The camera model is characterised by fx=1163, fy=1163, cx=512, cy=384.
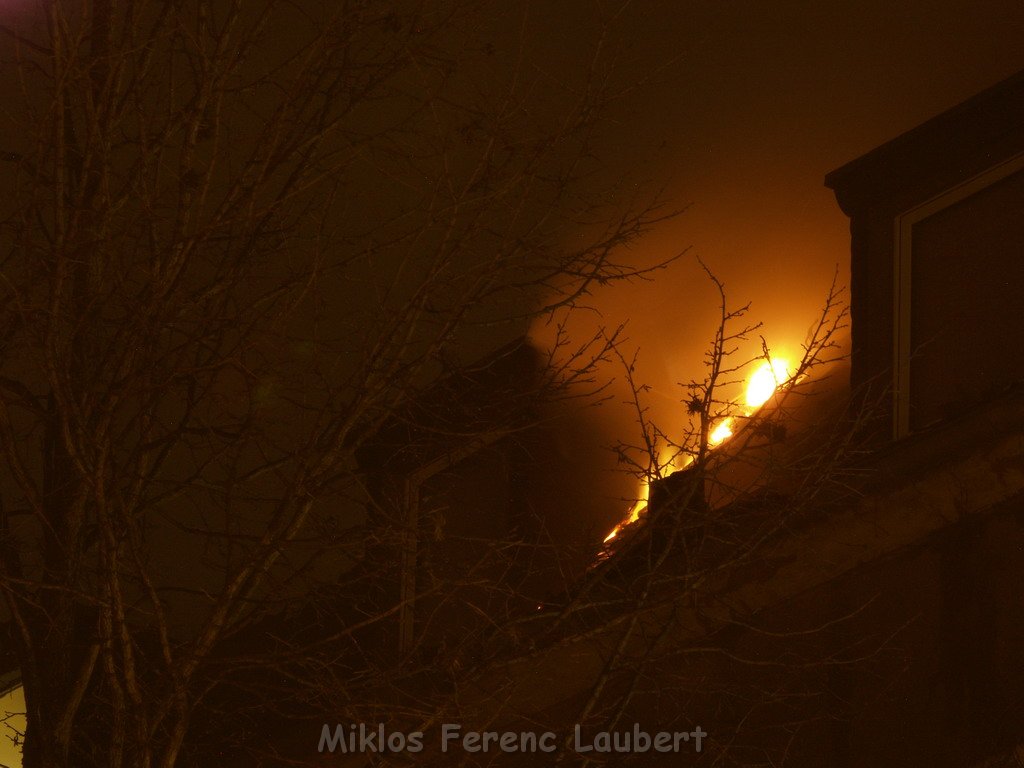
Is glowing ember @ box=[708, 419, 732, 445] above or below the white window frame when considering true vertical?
below

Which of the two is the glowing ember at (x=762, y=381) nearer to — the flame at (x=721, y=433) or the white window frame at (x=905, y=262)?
the flame at (x=721, y=433)

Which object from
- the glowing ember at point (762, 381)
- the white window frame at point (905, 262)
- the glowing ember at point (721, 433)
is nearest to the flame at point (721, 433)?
the glowing ember at point (721, 433)

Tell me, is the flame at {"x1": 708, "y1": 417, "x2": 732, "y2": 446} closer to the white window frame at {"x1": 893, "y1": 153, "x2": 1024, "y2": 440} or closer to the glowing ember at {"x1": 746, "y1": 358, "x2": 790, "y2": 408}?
the glowing ember at {"x1": 746, "y1": 358, "x2": 790, "y2": 408}

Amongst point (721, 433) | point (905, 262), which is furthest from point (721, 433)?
point (905, 262)

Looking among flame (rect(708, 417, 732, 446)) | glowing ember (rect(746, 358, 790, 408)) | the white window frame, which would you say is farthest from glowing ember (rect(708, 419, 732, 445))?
the white window frame

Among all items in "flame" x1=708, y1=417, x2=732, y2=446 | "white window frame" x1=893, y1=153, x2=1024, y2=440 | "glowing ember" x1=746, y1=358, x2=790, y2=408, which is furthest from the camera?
"glowing ember" x1=746, y1=358, x2=790, y2=408

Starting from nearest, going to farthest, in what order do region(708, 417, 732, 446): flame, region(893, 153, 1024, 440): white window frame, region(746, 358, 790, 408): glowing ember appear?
region(708, 417, 732, 446): flame → region(893, 153, 1024, 440): white window frame → region(746, 358, 790, 408): glowing ember

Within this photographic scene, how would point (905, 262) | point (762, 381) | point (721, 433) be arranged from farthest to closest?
point (721, 433) < point (762, 381) < point (905, 262)

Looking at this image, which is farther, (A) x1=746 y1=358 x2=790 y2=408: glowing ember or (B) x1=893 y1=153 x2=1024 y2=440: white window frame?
(A) x1=746 y1=358 x2=790 y2=408: glowing ember

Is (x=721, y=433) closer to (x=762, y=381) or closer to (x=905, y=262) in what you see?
(x=762, y=381)

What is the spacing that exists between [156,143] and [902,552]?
4436 millimetres

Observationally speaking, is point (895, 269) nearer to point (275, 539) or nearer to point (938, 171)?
point (938, 171)

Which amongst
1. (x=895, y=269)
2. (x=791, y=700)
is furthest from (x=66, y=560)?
(x=895, y=269)

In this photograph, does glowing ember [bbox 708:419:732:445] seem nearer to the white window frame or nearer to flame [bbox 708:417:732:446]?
flame [bbox 708:417:732:446]
